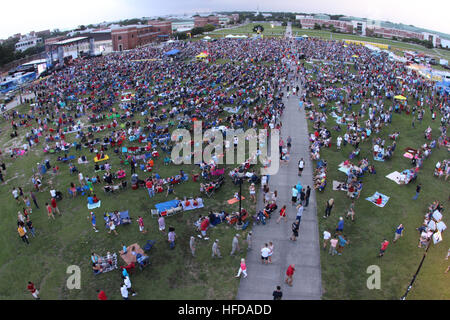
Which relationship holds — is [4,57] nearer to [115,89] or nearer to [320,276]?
[115,89]

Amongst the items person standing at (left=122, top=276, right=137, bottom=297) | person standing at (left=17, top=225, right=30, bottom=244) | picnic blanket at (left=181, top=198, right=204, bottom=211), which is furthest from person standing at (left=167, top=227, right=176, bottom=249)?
person standing at (left=17, top=225, right=30, bottom=244)

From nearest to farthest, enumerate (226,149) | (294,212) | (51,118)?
(294,212), (226,149), (51,118)

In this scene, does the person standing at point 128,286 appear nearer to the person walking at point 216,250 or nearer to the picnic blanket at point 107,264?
the picnic blanket at point 107,264

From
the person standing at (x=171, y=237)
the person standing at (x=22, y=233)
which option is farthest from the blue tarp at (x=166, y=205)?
the person standing at (x=22, y=233)

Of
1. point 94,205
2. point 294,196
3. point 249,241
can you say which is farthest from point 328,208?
point 94,205

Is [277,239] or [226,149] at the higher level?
[226,149]

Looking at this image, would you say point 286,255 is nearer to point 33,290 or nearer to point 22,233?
point 33,290

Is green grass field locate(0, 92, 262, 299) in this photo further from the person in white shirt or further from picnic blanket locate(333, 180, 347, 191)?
picnic blanket locate(333, 180, 347, 191)
